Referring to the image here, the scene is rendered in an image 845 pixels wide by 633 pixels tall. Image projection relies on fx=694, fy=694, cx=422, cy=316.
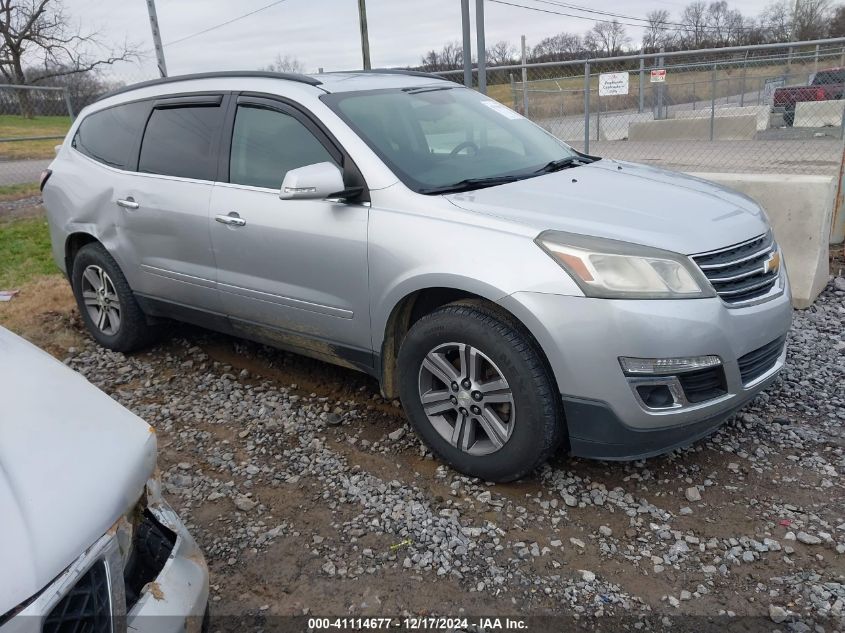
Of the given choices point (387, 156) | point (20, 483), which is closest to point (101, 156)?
point (387, 156)

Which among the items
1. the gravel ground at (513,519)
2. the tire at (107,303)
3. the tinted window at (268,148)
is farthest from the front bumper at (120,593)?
the tire at (107,303)

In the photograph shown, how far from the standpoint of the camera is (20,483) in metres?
1.65

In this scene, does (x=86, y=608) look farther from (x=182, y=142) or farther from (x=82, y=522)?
(x=182, y=142)

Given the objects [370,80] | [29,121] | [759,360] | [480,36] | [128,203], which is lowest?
[759,360]

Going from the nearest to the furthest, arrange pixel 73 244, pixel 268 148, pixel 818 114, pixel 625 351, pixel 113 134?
pixel 625 351
pixel 268 148
pixel 113 134
pixel 73 244
pixel 818 114

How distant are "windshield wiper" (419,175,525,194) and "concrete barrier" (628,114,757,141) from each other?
14.4 m

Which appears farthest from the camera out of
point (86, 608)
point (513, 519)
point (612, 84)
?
point (612, 84)

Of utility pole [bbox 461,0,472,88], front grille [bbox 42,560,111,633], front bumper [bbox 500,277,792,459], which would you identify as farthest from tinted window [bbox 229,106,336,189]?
utility pole [bbox 461,0,472,88]

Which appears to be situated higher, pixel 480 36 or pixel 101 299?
pixel 480 36

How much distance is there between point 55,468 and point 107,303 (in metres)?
3.42

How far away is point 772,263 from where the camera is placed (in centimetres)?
321

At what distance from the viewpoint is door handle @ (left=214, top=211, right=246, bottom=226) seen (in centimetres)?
374

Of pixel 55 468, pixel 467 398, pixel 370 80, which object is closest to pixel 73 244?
pixel 370 80

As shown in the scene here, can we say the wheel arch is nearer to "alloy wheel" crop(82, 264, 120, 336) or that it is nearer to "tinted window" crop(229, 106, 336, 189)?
"alloy wheel" crop(82, 264, 120, 336)
